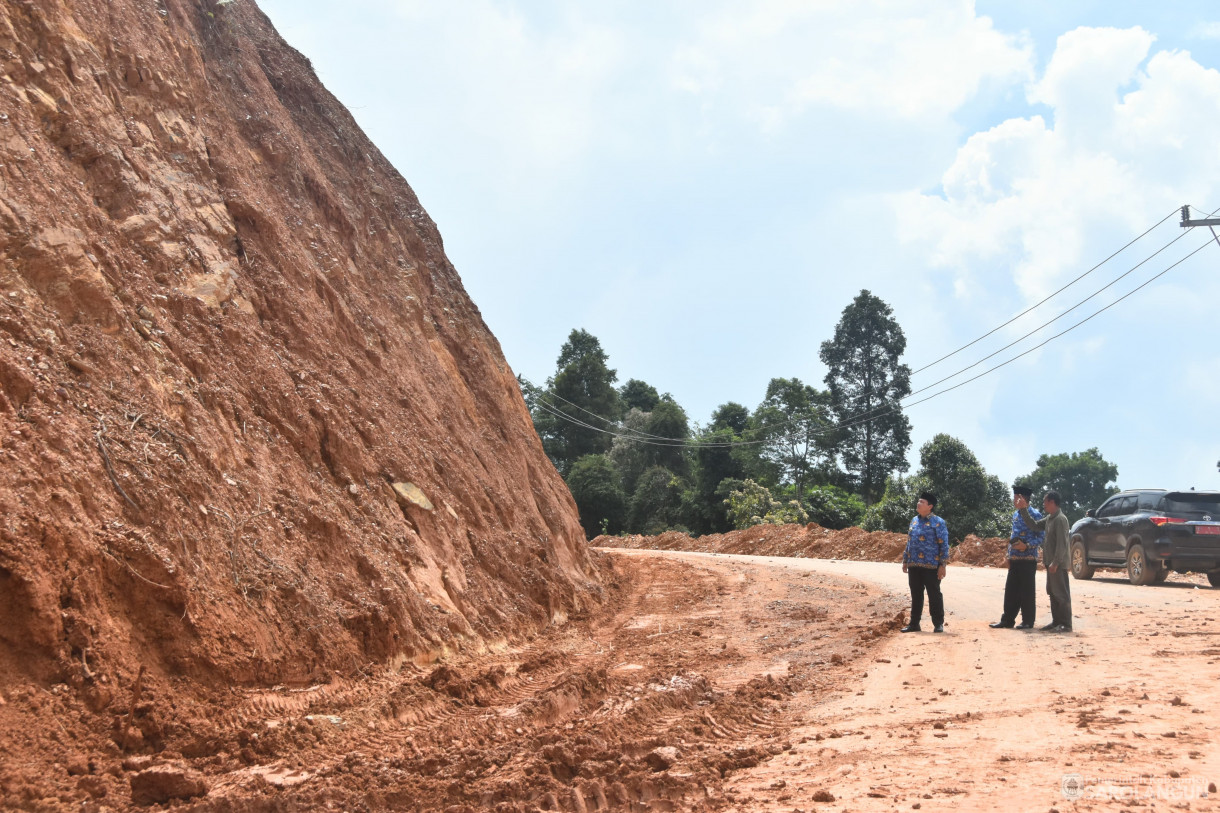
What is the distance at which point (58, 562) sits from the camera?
4852 millimetres

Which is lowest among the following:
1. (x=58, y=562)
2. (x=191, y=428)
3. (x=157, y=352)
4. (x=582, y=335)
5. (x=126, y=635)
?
(x=126, y=635)

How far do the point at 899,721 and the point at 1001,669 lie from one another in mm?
2126

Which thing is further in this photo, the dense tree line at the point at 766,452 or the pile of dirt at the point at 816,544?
the dense tree line at the point at 766,452

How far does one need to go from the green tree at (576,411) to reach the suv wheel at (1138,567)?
131ft

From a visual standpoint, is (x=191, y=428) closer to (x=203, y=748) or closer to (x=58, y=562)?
(x=58, y=562)

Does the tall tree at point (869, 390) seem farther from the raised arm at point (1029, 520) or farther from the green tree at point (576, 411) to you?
the raised arm at point (1029, 520)

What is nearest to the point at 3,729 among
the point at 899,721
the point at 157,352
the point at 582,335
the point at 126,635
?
the point at 126,635

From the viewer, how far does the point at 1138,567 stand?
1444 centimetres

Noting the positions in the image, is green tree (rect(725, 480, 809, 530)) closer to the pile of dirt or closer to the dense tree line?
the dense tree line

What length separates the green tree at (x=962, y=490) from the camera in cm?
3161

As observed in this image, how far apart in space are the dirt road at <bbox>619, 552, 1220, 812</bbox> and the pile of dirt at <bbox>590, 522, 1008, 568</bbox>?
1334cm

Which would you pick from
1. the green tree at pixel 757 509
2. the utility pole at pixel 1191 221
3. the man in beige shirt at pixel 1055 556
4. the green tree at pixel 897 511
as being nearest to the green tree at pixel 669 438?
the green tree at pixel 757 509

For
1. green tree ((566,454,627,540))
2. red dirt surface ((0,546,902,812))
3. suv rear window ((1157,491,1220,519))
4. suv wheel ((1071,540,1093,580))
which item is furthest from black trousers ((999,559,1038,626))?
green tree ((566,454,627,540))

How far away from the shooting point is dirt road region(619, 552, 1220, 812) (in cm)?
412
